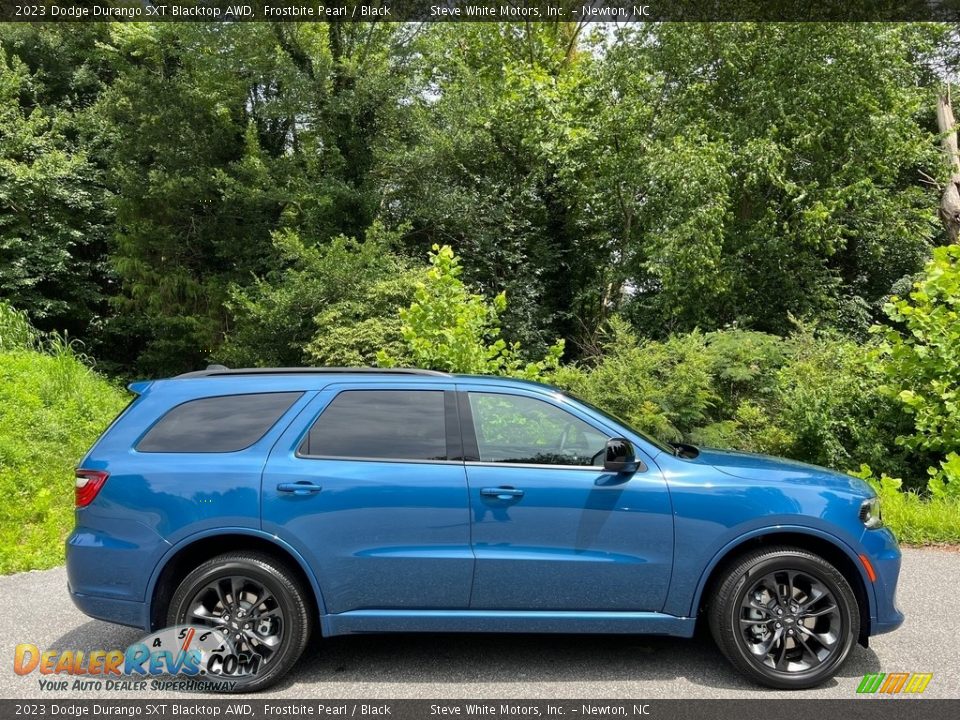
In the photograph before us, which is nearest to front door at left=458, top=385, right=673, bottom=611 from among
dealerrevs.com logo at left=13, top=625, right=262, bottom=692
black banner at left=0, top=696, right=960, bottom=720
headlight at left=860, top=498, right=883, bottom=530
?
black banner at left=0, top=696, right=960, bottom=720

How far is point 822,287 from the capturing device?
51.6ft

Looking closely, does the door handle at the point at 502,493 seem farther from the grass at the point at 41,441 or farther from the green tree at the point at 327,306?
the green tree at the point at 327,306

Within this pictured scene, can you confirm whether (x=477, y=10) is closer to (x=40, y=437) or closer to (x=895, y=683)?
(x=40, y=437)

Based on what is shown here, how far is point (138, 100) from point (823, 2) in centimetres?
1488

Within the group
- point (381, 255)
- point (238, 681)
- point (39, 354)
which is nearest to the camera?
point (238, 681)

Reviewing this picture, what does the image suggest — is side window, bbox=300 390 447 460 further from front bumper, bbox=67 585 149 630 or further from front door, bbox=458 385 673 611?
front bumper, bbox=67 585 149 630

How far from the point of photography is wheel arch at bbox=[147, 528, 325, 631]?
404cm

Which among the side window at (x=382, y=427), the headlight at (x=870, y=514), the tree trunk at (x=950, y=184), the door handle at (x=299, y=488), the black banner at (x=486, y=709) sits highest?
the tree trunk at (x=950, y=184)

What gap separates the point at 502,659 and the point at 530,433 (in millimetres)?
1389

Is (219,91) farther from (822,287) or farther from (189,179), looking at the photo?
(822,287)

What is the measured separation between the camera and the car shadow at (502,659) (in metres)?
4.15

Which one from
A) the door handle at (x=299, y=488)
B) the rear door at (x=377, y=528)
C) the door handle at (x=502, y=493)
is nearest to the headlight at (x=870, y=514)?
the door handle at (x=502, y=493)

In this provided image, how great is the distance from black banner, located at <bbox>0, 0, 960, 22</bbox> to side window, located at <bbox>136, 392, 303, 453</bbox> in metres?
14.4

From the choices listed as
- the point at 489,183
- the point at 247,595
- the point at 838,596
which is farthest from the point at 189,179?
the point at 838,596
